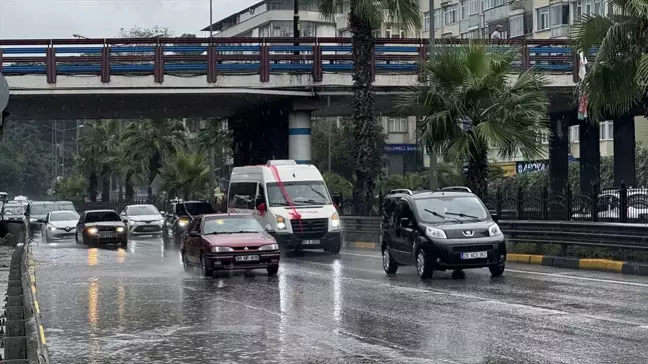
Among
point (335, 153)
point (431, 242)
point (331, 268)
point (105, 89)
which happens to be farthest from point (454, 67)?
point (335, 153)

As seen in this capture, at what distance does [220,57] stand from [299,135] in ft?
16.8

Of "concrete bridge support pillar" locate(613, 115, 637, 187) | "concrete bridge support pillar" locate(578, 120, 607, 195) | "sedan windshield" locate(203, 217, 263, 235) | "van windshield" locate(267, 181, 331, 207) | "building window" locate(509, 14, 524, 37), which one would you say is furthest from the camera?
"building window" locate(509, 14, 524, 37)

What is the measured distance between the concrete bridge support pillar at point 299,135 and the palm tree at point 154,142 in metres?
28.4

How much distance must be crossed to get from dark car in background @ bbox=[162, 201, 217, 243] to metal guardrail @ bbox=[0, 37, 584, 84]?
555 cm

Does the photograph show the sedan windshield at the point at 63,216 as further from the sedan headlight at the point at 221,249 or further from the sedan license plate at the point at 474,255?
the sedan license plate at the point at 474,255

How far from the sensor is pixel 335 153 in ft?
280

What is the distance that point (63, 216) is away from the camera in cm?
4669

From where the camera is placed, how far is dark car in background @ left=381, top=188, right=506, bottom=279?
20484 mm

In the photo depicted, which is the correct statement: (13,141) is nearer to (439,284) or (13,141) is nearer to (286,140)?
(286,140)

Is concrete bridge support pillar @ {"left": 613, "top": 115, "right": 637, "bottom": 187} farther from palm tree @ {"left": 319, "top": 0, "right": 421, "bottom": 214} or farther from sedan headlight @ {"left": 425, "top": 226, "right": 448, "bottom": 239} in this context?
sedan headlight @ {"left": 425, "top": 226, "right": 448, "bottom": 239}

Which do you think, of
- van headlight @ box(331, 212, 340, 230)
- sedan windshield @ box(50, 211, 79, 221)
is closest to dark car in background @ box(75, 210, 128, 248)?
sedan windshield @ box(50, 211, 79, 221)

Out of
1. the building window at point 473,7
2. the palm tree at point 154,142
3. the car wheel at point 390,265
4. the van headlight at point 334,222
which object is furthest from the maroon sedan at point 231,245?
the building window at point 473,7

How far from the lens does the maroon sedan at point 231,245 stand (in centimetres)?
2230

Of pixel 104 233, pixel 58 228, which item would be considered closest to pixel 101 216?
pixel 104 233
